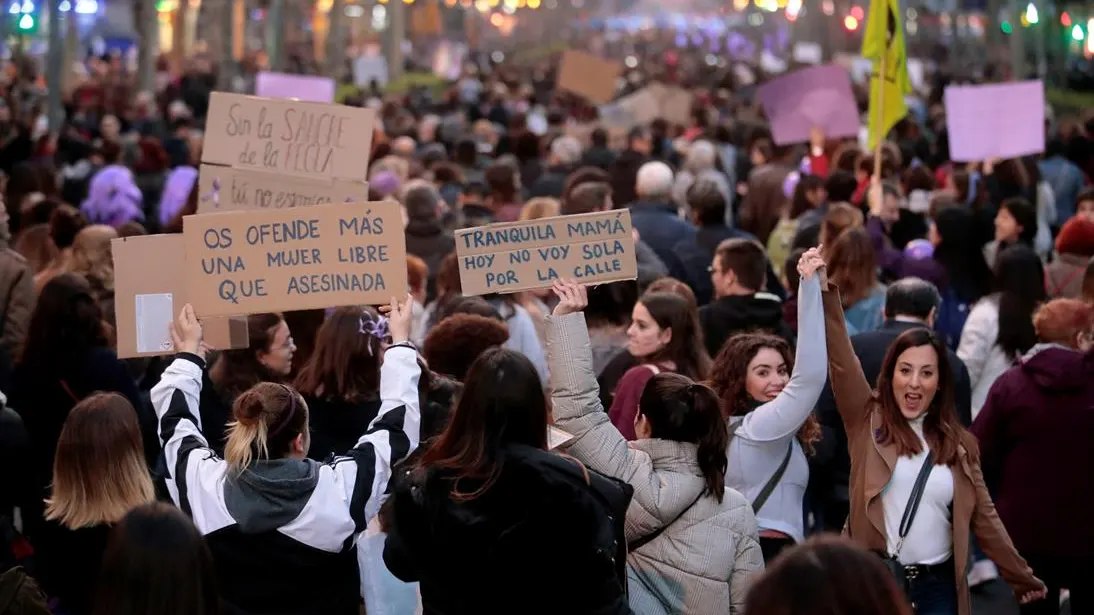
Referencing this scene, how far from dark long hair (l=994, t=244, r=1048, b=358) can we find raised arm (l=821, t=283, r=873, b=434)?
2720mm

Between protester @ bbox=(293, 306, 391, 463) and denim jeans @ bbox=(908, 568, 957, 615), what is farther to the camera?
protester @ bbox=(293, 306, 391, 463)

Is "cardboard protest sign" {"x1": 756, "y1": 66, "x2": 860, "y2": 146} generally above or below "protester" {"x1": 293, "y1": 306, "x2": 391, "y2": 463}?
above

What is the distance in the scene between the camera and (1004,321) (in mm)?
8672

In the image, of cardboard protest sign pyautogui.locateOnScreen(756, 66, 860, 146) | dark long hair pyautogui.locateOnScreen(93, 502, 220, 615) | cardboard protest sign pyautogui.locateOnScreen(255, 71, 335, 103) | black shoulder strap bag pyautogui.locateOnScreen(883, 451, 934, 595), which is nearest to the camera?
dark long hair pyautogui.locateOnScreen(93, 502, 220, 615)

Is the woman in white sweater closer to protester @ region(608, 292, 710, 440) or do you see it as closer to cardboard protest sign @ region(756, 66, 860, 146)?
protester @ region(608, 292, 710, 440)

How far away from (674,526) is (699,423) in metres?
0.32

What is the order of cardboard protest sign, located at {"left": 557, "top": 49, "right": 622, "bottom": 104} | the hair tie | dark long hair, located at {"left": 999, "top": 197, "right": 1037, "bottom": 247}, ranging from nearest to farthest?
the hair tie, dark long hair, located at {"left": 999, "top": 197, "right": 1037, "bottom": 247}, cardboard protest sign, located at {"left": 557, "top": 49, "right": 622, "bottom": 104}

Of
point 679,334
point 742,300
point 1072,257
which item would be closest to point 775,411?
point 679,334

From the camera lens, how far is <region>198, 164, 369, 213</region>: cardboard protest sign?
26.7ft

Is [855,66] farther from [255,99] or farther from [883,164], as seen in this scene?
[255,99]

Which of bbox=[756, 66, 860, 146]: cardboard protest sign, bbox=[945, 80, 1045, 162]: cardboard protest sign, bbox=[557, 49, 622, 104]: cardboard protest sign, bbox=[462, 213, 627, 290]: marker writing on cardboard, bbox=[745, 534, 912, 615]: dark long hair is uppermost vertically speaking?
bbox=[557, 49, 622, 104]: cardboard protest sign

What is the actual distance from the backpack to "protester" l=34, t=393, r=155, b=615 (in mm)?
5556

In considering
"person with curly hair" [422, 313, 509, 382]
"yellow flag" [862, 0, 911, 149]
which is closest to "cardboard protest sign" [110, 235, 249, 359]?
"person with curly hair" [422, 313, 509, 382]

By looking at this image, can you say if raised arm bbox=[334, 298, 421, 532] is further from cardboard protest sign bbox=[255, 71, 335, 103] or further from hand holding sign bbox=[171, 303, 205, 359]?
cardboard protest sign bbox=[255, 71, 335, 103]
